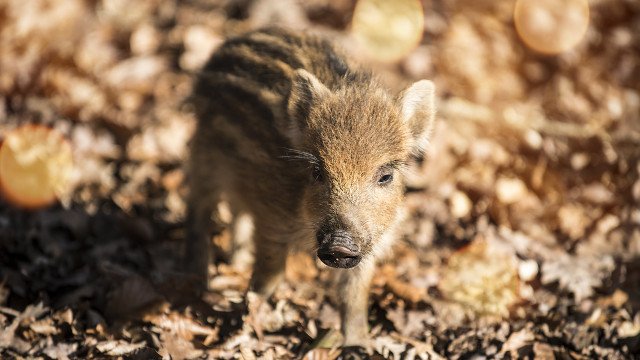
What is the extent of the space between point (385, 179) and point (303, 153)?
516 millimetres

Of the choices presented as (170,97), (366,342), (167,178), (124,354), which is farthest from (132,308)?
(170,97)

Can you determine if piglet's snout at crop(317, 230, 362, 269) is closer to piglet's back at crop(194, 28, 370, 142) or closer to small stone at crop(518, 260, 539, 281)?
piglet's back at crop(194, 28, 370, 142)

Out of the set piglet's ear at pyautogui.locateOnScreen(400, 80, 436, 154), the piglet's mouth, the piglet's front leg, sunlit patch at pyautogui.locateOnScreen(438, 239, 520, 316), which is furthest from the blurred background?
piglet's ear at pyautogui.locateOnScreen(400, 80, 436, 154)

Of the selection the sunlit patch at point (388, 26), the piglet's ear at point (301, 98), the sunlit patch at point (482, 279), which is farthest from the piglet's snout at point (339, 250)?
the sunlit patch at point (388, 26)

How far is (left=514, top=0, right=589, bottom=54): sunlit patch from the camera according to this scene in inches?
301

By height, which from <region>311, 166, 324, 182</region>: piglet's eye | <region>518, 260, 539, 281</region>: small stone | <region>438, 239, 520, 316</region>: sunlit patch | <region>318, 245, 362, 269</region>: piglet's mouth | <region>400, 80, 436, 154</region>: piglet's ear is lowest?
<region>438, 239, 520, 316</region>: sunlit patch

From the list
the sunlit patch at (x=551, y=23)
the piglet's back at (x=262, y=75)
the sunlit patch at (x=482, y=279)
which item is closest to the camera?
the piglet's back at (x=262, y=75)

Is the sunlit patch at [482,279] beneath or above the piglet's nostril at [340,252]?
beneath

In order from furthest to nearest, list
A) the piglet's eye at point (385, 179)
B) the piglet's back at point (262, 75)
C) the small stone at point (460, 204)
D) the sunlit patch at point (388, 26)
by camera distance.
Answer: the sunlit patch at point (388, 26)
the small stone at point (460, 204)
the piglet's back at point (262, 75)
the piglet's eye at point (385, 179)

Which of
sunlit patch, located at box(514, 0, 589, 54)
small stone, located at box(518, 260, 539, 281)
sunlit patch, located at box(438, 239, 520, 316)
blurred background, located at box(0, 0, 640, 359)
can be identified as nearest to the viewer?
blurred background, located at box(0, 0, 640, 359)

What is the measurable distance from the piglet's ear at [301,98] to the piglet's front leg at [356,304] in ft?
2.99

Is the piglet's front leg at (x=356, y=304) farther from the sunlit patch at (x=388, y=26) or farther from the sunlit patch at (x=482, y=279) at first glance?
the sunlit patch at (x=388, y=26)

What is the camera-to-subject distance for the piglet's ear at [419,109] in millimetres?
4121

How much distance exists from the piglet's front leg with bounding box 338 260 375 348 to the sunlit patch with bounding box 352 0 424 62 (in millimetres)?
3939
